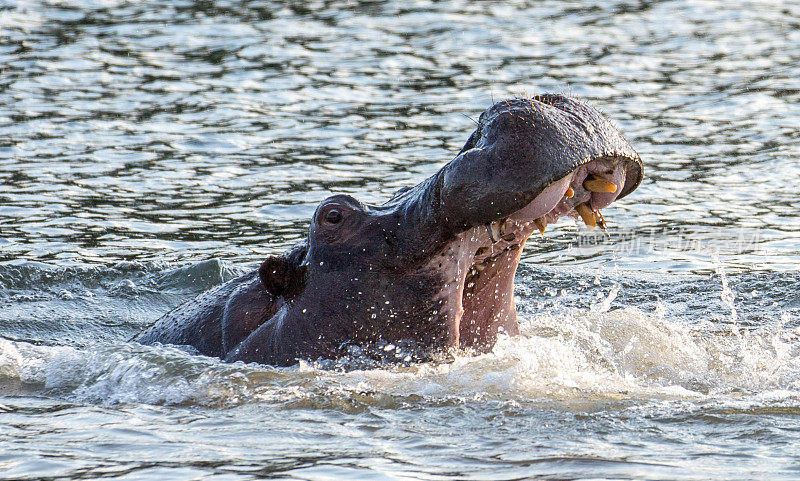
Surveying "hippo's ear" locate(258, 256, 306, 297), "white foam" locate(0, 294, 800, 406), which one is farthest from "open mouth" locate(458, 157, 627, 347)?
"hippo's ear" locate(258, 256, 306, 297)

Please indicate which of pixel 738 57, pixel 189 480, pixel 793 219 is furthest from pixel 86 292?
pixel 738 57

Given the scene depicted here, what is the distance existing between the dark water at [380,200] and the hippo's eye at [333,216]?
2.12 ft

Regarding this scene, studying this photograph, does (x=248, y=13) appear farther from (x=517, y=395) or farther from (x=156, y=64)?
(x=517, y=395)

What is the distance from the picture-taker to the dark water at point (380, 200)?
5.00 m

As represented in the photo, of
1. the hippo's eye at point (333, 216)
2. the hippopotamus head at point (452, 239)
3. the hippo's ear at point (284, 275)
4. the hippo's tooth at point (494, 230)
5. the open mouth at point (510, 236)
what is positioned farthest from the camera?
the hippo's ear at point (284, 275)

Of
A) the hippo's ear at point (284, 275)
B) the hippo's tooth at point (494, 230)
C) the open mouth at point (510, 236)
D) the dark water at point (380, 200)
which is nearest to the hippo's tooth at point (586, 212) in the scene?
the open mouth at point (510, 236)

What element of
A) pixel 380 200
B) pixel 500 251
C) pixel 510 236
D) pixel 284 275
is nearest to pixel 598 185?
pixel 510 236

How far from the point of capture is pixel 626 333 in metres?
7.06

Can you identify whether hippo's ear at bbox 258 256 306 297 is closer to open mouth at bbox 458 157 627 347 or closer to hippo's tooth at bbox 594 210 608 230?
open mouth at bbox 458 157 627 347

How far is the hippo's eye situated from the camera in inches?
213

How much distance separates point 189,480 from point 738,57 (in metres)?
13.4

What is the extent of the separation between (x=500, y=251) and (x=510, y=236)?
135 millimetres

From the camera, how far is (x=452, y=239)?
505 cm

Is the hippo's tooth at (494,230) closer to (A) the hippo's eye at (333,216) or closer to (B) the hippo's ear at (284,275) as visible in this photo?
(A) the hippo's eye at (333,216)
